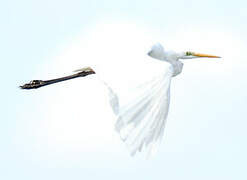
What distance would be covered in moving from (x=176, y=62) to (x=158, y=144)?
13.9 feet

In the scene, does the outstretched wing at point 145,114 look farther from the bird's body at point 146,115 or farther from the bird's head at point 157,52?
the bird's head at point 157,52

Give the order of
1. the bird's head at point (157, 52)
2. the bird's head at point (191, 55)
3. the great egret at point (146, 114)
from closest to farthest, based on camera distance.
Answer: the great egret at point (146, 114) < the bird's head at point (157, 52) < the bird's head at point (191, 55)

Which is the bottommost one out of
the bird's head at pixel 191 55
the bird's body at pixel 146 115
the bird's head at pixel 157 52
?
the bird's head at pixel 191 55

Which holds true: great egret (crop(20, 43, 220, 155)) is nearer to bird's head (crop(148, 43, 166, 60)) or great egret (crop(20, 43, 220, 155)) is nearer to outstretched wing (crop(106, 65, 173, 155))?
outstretched wing (crop(106, 65, 173, 155))

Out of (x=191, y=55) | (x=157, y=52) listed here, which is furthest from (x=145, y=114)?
(x=191, y=55)

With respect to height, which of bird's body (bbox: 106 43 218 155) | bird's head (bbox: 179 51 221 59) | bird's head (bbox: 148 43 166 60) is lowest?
bird's head (bbox: 179 51 221 59)

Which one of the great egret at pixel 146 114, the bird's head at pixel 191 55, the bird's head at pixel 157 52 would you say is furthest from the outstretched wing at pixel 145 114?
the bird's head at pixel 191 55

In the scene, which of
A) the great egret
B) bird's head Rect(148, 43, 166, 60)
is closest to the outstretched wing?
the great egret

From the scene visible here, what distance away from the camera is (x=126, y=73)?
31.0 feet

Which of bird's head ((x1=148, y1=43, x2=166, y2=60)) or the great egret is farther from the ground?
the great egret

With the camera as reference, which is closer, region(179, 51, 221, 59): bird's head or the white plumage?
the white plumage

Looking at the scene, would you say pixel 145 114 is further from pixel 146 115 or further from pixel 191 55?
pixel 191 55

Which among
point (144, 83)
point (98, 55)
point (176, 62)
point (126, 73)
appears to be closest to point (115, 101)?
point (126, 73)

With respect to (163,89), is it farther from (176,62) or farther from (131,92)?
(176,62)
